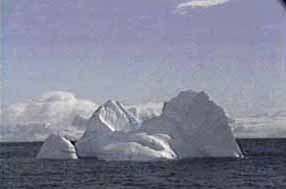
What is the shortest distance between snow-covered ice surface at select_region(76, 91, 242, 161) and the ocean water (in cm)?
32

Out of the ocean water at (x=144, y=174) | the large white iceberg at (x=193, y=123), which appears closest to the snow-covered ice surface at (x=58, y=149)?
the ocean water at (x=144, y=174)

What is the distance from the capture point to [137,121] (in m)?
13.6

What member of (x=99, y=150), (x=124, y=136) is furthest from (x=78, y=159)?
(x=124, y=136)

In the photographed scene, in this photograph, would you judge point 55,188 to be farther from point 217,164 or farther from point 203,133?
point 217,164

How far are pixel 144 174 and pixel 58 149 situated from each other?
245 centimetres

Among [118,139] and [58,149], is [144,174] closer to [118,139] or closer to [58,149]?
[118,139]

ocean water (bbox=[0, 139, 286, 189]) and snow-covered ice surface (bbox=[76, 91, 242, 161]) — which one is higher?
snow-covered ice surface (bbox=[76, 91, 242, 161])

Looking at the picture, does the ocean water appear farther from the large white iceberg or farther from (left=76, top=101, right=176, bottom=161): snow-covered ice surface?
the large white iceberg

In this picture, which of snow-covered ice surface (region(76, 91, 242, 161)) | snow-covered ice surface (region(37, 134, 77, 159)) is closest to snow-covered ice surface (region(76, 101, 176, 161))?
snow-covered ice surface (region(76, 91, 242, 161))

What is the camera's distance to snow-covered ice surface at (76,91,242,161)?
11.8 metres

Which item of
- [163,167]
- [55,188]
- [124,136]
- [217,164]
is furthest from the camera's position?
[217,164]

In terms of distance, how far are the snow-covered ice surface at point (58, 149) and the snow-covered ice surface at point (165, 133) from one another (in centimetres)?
39

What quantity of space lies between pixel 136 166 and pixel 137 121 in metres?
1.02

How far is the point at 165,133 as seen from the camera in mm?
12031
